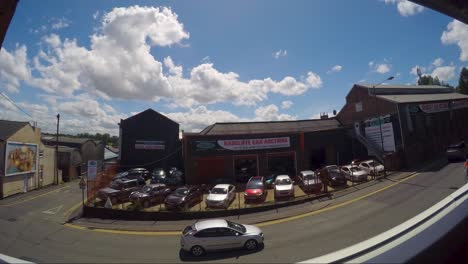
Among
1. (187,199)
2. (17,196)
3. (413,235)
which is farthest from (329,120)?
(17,196)

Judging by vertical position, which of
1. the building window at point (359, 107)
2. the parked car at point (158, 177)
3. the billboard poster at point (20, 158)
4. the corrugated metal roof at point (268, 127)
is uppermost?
the building window at point (359, 107)

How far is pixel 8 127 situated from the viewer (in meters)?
34.7

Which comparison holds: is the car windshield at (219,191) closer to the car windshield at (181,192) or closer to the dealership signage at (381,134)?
the car windshield at (181,192)

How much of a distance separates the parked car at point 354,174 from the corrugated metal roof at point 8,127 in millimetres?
41256

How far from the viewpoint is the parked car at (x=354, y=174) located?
82.1 feet

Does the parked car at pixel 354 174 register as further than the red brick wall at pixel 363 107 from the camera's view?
No

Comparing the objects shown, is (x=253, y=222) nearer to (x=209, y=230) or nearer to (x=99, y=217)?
(x=209, y=230)

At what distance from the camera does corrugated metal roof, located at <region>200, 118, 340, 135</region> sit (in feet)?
120

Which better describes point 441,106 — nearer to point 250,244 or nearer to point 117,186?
point 250,244

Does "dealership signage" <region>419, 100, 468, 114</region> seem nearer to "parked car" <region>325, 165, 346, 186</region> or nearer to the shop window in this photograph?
"parked car" <region>325, 165, 346, 186</region>

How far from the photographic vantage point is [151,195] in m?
22.9

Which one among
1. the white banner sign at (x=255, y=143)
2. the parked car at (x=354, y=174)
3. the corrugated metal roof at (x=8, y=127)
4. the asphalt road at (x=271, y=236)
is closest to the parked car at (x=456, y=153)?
the asphalt road at (x=271, y=236)

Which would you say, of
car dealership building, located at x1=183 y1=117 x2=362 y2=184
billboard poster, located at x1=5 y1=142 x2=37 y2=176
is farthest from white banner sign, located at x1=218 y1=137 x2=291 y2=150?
billboard poster, located at x1=5 y1=142 x2=37 y2=176

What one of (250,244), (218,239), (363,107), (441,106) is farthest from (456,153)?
(218,239)
